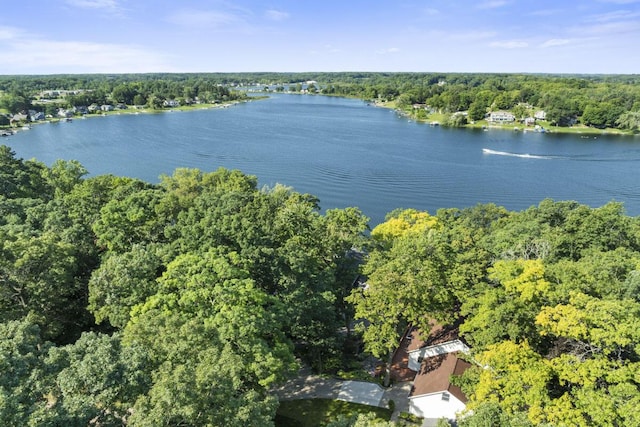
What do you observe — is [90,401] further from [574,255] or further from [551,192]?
[551,192]

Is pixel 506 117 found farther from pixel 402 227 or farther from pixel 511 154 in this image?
pixel 402 227

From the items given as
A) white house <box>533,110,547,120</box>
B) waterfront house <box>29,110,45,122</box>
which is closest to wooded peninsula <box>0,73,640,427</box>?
white house <box>533,110,547,120</box>

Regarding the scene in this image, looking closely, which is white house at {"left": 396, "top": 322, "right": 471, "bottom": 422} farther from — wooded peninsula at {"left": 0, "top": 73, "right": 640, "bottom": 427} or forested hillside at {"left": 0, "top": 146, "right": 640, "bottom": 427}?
forested hillside at {"left": 0, "top": 146, "right": 640, "bottom": 427}

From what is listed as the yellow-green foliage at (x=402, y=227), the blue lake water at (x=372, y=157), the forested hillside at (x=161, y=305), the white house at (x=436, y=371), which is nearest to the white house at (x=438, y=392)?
the white house at (x=436, y=371)

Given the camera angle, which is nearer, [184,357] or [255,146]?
[184,357]

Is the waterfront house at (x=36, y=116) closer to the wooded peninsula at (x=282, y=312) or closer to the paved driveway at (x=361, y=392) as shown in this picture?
the wooded peninsula at (x=282, y=312)

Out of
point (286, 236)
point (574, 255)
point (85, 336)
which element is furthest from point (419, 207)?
point (85, 336)
